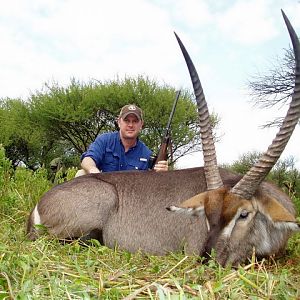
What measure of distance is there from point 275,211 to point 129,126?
3.11m

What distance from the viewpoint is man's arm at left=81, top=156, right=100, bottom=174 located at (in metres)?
6.88

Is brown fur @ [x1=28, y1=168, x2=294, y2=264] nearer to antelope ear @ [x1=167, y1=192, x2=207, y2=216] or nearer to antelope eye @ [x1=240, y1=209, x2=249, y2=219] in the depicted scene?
antelope ear @ [x1=167, y1=192, x2=207, y2=216]

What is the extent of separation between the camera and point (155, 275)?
3420 mm

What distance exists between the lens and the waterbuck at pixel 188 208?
14.9 ft

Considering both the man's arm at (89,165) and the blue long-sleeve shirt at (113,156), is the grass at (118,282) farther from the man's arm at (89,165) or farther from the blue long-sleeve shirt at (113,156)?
the blue long-sleeve shirt at (113,156)

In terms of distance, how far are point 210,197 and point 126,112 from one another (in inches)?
118

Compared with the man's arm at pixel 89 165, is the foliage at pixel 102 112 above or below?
above

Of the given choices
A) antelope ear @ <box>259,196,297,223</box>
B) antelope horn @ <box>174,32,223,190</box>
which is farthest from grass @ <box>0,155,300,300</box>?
antelope horn @ <box>174,32,223,190</box>

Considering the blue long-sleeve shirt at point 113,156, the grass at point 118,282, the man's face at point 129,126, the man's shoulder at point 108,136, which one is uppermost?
the man's face at point 129,126

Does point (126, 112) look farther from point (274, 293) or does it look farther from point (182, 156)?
point (182, 156)

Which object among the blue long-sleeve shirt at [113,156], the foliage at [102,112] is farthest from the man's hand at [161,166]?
the foliage at [102,112]

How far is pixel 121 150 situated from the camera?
288 inches

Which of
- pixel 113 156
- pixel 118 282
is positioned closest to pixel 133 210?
pixel 113 156

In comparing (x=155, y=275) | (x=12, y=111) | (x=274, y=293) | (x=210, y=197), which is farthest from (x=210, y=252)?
(x=12, y=111)
